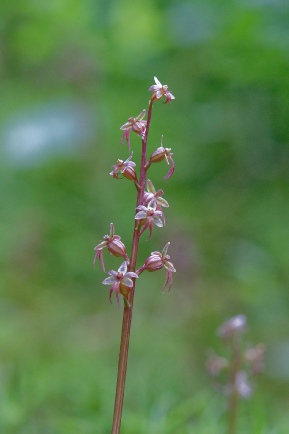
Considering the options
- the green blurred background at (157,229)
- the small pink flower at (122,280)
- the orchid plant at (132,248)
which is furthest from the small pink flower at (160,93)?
the green blurred background at (157,229)

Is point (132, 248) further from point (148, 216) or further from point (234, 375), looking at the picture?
point (234, 375)

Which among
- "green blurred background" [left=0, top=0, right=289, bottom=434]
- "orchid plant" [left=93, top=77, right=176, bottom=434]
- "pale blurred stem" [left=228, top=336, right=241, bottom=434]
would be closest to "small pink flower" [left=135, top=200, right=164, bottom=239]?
"orchid plant" [left=93, top=77, right=176, bottom=434]

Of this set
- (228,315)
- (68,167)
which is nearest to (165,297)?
(228,315)

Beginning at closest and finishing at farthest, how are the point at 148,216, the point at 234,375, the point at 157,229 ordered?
1. the point at 148,216
2. the point at 234,375
3. the point at 157,229

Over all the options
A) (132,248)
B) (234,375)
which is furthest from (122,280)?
(234,375)

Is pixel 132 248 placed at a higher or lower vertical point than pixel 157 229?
lower

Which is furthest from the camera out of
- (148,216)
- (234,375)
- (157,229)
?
(157,229)

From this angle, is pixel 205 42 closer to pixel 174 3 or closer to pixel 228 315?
pixel 174 3

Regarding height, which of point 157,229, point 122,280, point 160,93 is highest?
point 157,229
